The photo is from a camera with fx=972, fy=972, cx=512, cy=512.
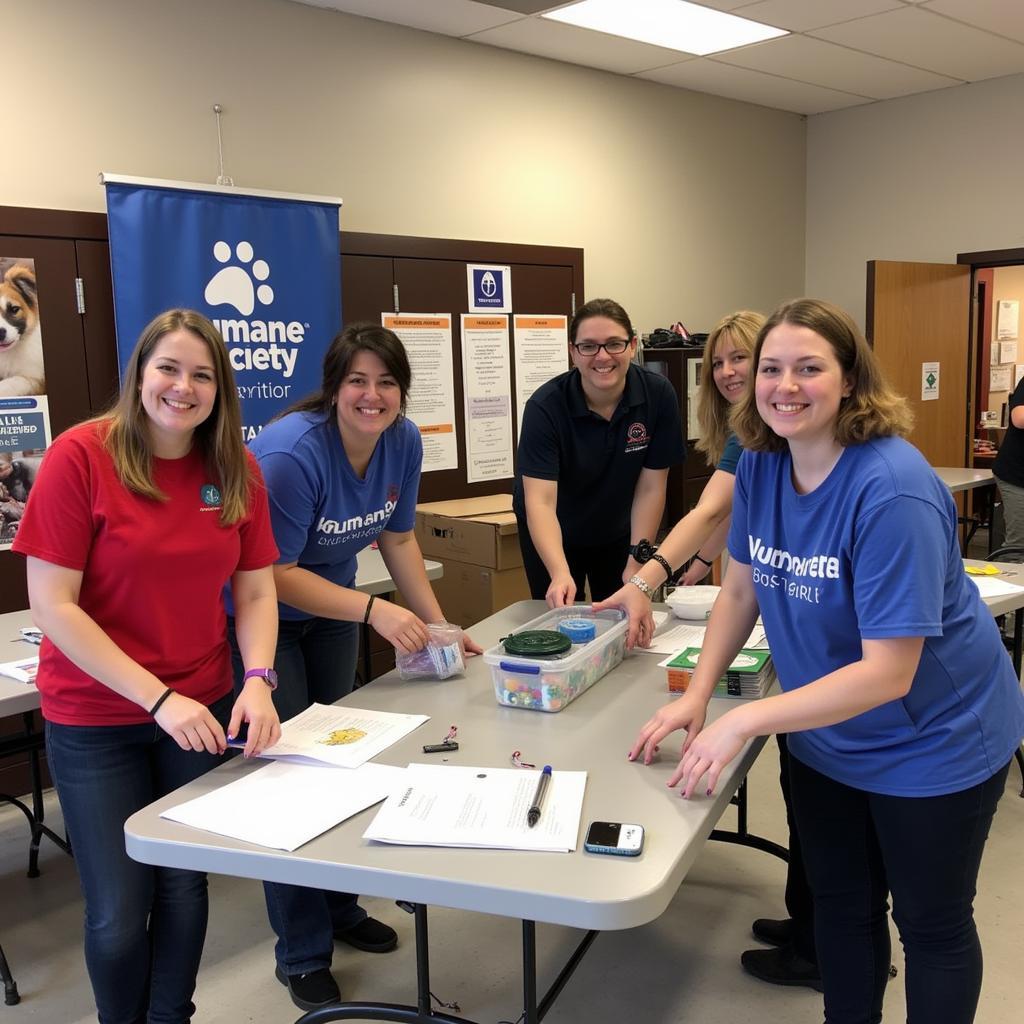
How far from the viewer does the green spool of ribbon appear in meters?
1.86

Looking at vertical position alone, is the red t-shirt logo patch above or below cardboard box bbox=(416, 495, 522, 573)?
above

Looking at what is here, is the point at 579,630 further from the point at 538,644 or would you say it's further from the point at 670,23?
the point at 670,23

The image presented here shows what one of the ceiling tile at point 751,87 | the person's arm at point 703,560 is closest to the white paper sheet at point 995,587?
the person's arm at point 703,560

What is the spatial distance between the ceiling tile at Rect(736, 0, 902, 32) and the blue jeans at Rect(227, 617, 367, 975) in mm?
3493

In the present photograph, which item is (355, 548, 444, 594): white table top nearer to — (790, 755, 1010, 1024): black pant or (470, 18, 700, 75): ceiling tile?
(790, 755, 1010, 1024): black pant

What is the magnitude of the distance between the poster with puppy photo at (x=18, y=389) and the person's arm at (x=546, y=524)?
1791mm

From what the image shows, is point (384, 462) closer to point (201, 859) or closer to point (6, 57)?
point (201, 859)

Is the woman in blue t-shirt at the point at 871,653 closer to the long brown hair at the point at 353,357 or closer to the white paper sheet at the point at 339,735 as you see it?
the white paper sheet at the point at 339,735

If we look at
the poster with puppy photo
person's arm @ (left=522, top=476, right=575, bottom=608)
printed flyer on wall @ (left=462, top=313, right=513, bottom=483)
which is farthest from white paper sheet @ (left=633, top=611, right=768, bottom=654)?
printed flyer on wall @ (left=462, top=313, right=513, bottom=483)

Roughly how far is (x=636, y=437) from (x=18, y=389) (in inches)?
82.9

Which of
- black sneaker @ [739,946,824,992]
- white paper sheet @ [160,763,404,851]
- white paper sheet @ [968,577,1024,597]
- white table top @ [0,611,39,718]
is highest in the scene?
white paper sheet @ [968,577,1024,597]

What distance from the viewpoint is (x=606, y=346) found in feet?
8.29

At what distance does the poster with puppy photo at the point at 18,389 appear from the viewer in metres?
3.24

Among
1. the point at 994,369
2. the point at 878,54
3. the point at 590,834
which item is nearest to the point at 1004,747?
the point at 590,834
